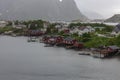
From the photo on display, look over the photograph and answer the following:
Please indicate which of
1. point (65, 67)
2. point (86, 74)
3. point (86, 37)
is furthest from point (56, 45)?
point (86, 74)

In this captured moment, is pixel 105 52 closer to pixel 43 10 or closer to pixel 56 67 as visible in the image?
pixel 56 67

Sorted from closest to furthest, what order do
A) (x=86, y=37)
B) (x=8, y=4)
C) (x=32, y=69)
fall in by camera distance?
(x=32, y=69) → (x=86, y=37) → (x=8, y=4)

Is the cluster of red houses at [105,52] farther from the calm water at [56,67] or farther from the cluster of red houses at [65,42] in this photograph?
the cluster of red houses at [65,42]

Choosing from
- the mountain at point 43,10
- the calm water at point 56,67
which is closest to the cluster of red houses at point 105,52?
the calm water at point 56,67

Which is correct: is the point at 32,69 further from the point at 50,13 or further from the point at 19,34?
the point at 50,13

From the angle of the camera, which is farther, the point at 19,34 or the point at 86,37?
the point at 19,34

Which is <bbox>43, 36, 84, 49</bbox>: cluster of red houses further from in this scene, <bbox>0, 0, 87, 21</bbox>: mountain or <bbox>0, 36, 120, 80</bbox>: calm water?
<bbox>0, 0, 87, 21</bbox>: mountain

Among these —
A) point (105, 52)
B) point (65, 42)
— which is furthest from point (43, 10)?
point (105, 52)
